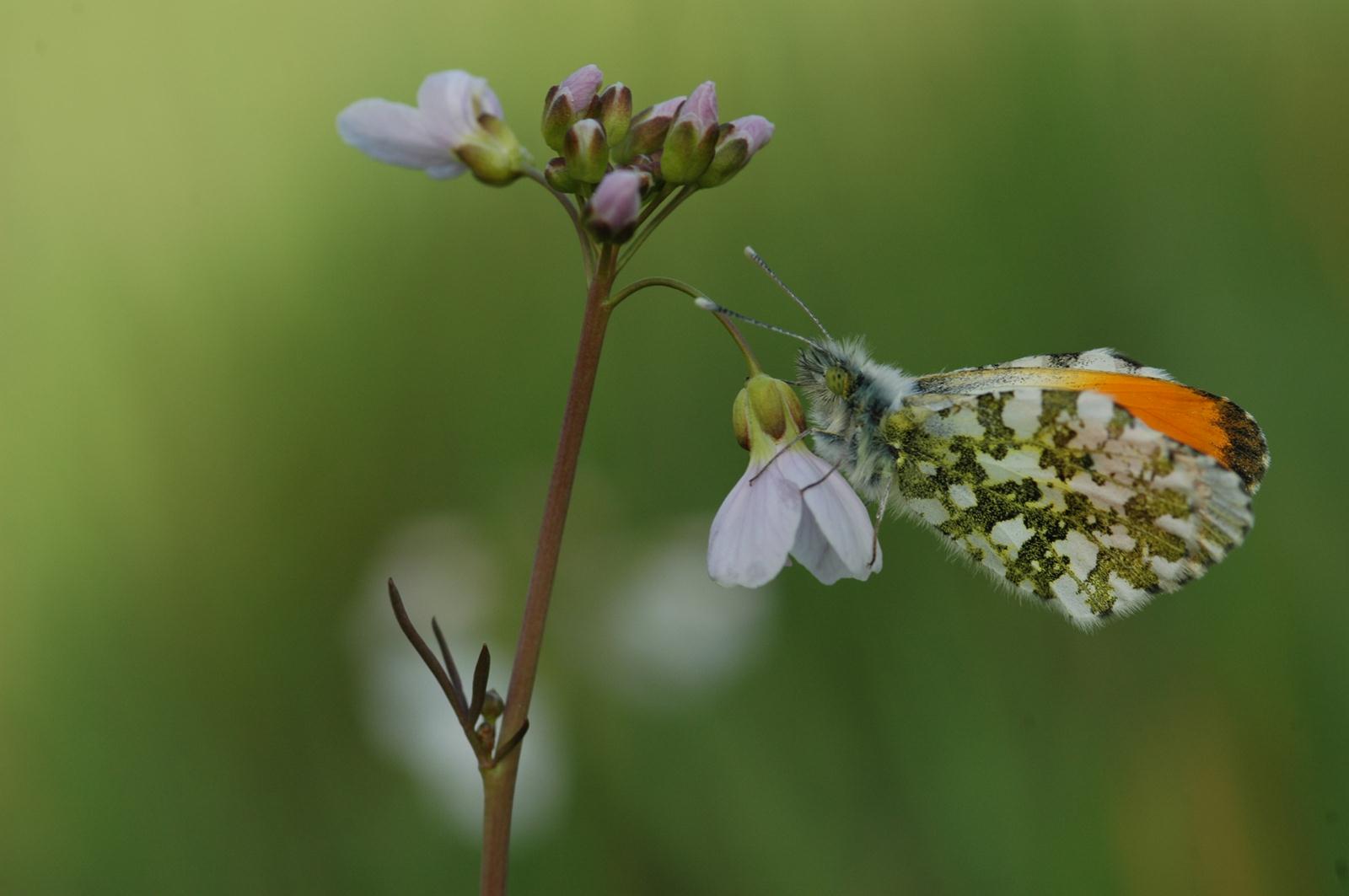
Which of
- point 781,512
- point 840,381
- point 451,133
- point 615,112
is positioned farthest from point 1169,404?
point 451,133

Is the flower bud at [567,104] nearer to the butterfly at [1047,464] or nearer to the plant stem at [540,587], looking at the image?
the plant stem at [540,587]

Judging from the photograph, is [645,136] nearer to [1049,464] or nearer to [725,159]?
[725,159]

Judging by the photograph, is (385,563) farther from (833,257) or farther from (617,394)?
(833,257)

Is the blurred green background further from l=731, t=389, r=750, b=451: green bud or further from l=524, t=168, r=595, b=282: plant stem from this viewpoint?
l=524, t=168, r=595, b=282: plant stem

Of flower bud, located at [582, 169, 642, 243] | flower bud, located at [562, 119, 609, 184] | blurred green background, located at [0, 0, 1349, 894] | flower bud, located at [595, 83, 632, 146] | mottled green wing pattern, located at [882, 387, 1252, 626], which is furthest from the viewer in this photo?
blurred green background, located at [0, 0, 1349, 894]

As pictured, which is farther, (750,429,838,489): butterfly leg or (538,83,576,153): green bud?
(750,429,838,489): butterfly leg

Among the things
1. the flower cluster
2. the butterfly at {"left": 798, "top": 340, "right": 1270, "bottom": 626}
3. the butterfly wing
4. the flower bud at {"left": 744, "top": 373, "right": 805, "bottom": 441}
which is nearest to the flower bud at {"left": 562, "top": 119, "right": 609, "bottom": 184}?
the flower cluster

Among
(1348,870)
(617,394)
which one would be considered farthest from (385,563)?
(1348,870)
